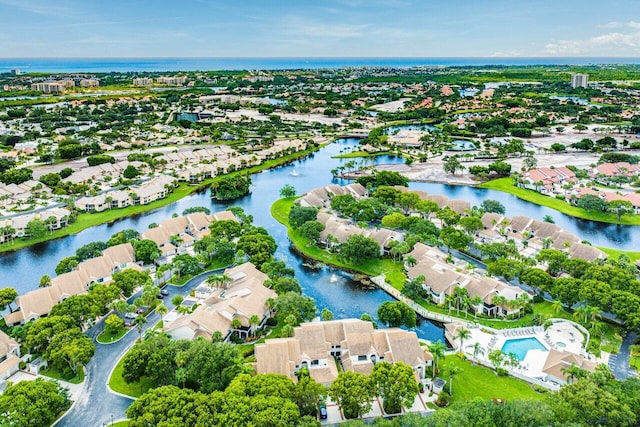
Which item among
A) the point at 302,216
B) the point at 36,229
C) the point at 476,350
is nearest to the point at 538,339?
the point at 476,350

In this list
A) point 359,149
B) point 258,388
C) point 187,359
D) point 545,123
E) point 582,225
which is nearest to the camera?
point 258,388

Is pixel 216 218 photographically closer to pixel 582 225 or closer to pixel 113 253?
pixel 113 253

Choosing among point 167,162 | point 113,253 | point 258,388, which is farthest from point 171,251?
point 167,162

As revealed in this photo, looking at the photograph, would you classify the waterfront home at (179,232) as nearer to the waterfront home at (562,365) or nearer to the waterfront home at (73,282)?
→ the waterfront home at (73,282)

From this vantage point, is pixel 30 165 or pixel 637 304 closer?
pixel 637 304

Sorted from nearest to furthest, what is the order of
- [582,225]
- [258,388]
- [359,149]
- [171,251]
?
[258,388] → [171,251] → [582,225] → [359,149]

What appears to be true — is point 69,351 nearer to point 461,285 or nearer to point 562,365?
point 461,285
